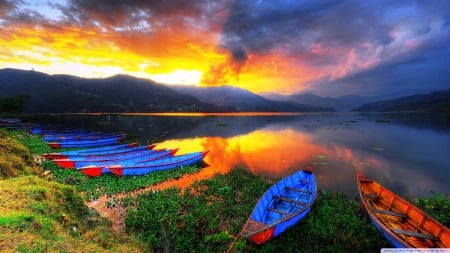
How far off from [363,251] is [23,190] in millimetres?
16045

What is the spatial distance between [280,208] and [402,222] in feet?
21.4

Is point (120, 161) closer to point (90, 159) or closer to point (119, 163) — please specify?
point (119, 163)

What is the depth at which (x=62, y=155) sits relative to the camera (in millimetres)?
23984

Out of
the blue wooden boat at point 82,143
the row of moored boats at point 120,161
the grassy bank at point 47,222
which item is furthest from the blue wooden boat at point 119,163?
the blue wooden boat at point 82,143

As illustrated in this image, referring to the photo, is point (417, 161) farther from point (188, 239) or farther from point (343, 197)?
point (188, 239)

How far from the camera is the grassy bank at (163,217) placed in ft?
25.0

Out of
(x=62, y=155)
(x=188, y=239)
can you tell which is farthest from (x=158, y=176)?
(x=62, y=155)

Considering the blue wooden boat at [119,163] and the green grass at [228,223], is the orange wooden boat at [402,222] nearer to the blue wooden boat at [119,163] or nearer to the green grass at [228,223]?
the green grass at [228,223]

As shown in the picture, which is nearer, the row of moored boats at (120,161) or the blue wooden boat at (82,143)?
the row of moored boats at (120,161)

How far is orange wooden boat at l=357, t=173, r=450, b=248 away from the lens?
31.1ft

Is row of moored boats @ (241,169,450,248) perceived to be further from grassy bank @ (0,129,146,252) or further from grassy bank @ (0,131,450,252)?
grassy bank @ (0,129,146,252)

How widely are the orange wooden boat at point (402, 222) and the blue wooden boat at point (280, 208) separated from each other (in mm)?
3554

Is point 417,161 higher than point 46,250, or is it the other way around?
point 46,250

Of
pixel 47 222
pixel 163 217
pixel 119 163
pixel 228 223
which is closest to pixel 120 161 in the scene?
pixel 119 163
